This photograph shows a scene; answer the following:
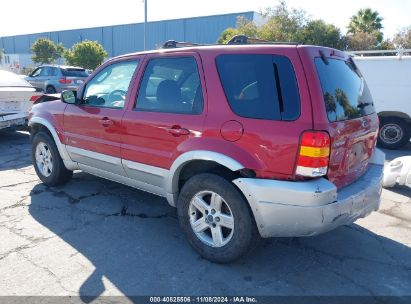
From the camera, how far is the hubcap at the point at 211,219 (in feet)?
10.3

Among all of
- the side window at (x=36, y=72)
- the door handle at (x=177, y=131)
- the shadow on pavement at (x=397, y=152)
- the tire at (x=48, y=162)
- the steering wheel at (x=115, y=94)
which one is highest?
the steering wheel at (x=115, y=94)

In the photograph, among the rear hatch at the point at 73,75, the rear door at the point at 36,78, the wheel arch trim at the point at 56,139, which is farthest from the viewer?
the rear door at the point at 36,78

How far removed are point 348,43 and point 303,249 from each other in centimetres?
→ 2886

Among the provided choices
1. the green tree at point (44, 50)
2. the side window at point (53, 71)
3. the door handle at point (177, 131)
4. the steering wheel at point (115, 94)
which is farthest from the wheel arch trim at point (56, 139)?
the green tree at point (44, 50)

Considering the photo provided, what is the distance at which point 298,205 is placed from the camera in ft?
8.87

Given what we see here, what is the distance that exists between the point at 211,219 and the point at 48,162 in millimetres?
2915

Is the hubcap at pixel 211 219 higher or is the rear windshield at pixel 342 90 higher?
the rear windshield at pixel 342 90

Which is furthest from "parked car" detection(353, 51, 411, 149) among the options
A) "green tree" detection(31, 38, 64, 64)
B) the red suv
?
"green tree" detection(31, 38, 64, 64)

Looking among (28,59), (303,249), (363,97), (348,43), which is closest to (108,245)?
(303,249)

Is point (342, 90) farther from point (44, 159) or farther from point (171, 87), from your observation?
point (44, 159)

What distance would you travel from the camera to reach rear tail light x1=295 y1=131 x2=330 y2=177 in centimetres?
267

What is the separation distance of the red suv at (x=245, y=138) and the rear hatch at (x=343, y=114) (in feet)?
0.04

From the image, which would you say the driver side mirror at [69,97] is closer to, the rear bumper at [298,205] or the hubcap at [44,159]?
the hubcap at [44,159]

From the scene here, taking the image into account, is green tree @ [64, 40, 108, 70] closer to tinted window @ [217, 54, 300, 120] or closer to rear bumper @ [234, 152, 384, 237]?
tinted window @ [217, 54, 300, 120]
